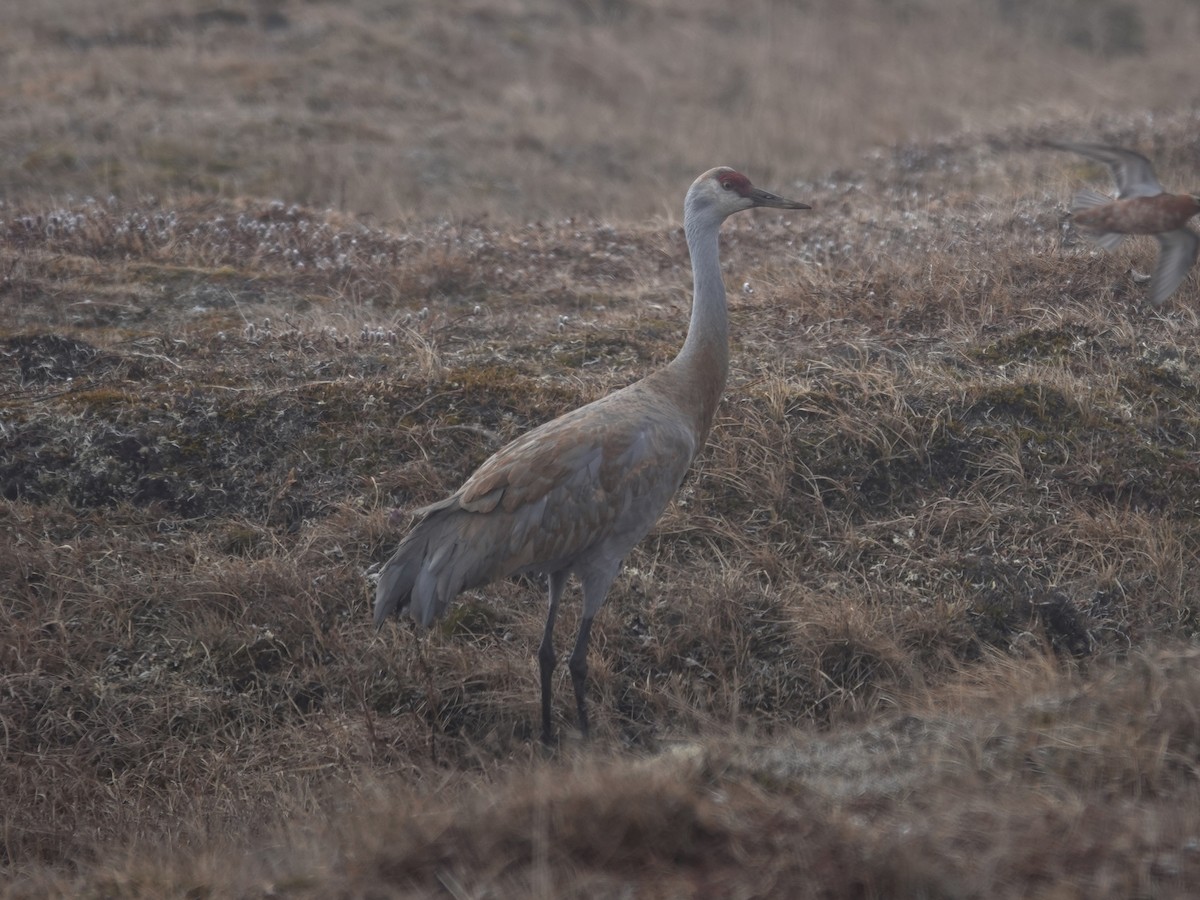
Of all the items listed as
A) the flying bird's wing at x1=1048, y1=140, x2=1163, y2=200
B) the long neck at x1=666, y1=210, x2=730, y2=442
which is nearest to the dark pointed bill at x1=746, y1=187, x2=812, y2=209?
the long neck at x1=666, y1=210, x2=730, y2=442

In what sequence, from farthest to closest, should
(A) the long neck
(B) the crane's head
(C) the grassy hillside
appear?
(B) the crane's head, (A) the long neck, (C) the grassy hillside

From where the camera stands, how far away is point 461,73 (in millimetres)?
13617

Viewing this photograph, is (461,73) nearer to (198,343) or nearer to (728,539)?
(198,343)

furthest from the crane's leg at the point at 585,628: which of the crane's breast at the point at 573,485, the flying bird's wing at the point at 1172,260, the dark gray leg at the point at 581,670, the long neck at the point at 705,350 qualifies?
the flying bird's wing at the point at 1172,260

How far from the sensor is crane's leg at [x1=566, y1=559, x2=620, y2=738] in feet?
14.4

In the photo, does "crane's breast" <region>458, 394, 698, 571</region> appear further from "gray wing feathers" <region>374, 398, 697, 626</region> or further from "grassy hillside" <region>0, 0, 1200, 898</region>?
"grassy hillside" <region>0, 0, 1200, 898</region>

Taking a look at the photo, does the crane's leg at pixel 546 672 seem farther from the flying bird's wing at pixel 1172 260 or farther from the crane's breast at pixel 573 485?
the flying bird's wing at pixel 1172 260

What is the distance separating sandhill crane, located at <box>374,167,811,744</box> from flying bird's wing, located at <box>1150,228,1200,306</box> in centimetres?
240

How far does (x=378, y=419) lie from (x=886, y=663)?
98.8 inches

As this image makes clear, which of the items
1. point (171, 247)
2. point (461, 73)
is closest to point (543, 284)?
point (171, 247)

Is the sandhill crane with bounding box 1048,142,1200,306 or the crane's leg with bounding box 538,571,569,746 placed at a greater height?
the sandhill crane with bounding box 1048,142,1200,306

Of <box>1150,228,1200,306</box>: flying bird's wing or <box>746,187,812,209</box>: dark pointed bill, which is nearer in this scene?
<box>746,187,812,209</box>: dark pointed bill

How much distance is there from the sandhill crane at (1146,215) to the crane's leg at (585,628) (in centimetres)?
266

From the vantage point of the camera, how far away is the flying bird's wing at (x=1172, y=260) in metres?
5.37
